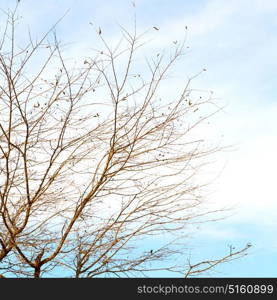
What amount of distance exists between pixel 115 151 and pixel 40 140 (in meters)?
0.82

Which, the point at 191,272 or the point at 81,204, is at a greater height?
the point at 81,204

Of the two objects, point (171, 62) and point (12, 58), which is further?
point (171, 62)

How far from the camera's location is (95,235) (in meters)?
5.40

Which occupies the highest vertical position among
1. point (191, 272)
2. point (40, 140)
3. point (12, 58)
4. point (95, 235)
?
point (12, 58)
